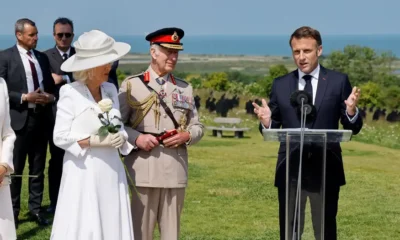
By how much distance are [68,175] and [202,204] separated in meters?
5.37

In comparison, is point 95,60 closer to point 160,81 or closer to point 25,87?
point 160,81

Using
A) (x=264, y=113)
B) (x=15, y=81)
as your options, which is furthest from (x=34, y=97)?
(x=264, y=113)

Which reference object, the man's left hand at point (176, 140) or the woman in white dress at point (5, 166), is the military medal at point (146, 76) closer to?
the man's left hand at point (176, 140)

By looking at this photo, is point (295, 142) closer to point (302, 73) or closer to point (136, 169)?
point (302, 73)

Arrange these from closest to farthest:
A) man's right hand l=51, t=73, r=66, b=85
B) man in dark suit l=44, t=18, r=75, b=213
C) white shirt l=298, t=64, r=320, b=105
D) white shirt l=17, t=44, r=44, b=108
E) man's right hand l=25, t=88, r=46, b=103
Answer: white shirt l=298, t=64, r=320, b=105 → man's right hand l=25, t=88, r=46, b=103 → white shirt l=17, t=44, r=44, b=108 → man's right hand l=51, t=73, r=66, b=85 → man in dark suit l=44, t=18, r=75, b=213

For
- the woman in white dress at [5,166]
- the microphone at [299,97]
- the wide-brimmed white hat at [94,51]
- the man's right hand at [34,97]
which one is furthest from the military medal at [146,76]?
the man's right hand at [34,97]

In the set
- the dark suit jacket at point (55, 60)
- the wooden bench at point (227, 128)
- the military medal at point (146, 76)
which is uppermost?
the military medal at point (146, 76)

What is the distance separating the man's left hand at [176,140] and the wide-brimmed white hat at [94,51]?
0.75 metres

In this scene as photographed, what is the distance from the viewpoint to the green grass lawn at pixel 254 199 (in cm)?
1020

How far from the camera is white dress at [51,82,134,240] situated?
6566 millimetres

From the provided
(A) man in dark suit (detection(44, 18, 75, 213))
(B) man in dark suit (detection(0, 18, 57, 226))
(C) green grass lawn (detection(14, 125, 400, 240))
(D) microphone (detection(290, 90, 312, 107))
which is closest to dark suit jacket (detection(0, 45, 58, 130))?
(B) man in dark suit (detection(0, 18, 57, 226))

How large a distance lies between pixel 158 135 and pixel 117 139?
1.69ft

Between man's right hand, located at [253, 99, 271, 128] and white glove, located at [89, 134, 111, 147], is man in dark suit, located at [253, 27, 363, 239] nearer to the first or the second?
man's right hand, located at [253, 99, 271, 128]

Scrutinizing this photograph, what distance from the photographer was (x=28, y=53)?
9.51 meters
